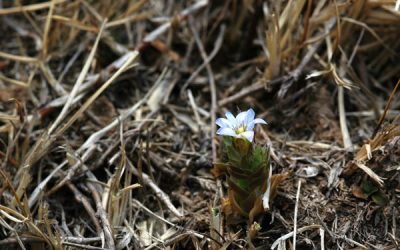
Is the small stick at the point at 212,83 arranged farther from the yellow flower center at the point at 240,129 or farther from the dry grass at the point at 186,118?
the yellow flower center at the point at 240,129

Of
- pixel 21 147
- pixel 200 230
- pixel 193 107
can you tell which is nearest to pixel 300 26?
pixel 193 107

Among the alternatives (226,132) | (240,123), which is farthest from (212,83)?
(226,132)

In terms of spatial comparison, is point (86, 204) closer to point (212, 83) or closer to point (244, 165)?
point (244, 165)

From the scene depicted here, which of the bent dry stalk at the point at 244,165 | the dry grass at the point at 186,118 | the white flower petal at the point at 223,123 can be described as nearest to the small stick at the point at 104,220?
the dry grass at the point at 186,118

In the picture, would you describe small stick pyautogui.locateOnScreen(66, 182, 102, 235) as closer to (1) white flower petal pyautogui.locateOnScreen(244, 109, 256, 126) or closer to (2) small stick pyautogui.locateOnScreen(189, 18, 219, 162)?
(2) small stick pyautogui.locateOnScreen(189, 18, 219, 162)

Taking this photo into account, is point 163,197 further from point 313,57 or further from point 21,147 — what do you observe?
point 313,57

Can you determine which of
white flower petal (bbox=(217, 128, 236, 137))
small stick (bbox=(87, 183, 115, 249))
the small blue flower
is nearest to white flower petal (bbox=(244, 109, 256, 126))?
the small blue flower
